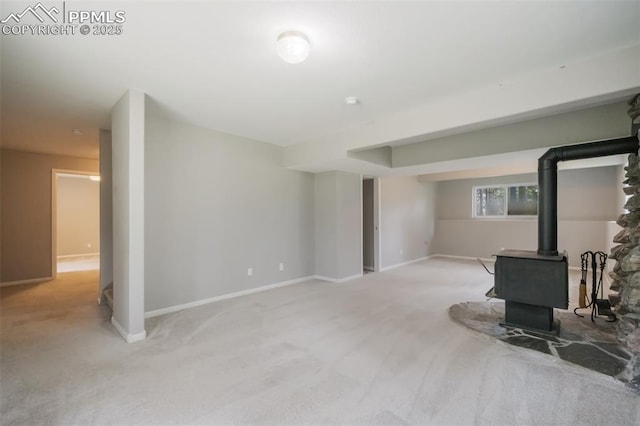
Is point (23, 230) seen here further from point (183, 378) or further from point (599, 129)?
point (599, 129)

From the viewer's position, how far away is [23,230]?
5262 millimetres

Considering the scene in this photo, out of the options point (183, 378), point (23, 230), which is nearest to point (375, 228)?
point (183, 378)

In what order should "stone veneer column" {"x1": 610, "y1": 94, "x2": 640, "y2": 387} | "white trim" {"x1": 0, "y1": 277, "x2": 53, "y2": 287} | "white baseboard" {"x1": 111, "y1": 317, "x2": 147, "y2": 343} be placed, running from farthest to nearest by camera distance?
"white trim" {"x1": 0, "y1": 277, "x2": 53, "y2": 287} < "white baseboard" {"x1": 111, "y1": 317, "x2": 147, "y2": 343} < "stone veneer column" {"x1": 610, "y1": 94, "x2": 640, "y2": 387}

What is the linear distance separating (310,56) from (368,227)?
4.83 metres

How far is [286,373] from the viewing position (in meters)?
2.29

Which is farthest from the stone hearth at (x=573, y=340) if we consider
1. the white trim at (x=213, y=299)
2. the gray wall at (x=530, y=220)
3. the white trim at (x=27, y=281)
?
the white trim at (x=27, y=281)

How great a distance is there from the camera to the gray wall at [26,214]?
16.8ft

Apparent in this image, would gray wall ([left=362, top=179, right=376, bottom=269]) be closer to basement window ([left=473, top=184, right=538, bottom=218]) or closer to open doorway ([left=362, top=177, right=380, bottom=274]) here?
open doorway ([left=362, top=177, right=380, bottom=274])

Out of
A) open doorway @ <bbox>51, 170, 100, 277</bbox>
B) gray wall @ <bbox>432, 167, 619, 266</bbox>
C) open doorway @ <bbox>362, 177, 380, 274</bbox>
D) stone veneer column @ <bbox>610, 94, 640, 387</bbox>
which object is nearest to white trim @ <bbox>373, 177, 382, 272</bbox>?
open doorway @ <bbox>362, 177, 380, 274</bbox>

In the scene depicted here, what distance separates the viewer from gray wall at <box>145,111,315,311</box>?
368 centimetres

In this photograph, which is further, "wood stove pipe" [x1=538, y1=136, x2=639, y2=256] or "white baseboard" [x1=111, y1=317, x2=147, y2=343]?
"wood stove pipe" [x1=538, y1=136, x2=639, y2=256]

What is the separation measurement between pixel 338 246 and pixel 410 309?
1.94 m

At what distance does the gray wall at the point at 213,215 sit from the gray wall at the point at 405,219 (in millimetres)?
2304

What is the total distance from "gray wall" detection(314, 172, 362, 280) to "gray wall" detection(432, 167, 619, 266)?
4.12 meters
